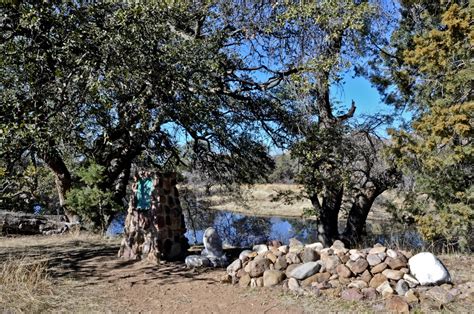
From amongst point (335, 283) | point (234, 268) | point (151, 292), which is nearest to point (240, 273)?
point (234, 268)

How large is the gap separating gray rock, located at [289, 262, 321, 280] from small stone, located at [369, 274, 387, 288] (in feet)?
2.50

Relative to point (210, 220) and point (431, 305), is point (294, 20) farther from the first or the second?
point (210, 220)

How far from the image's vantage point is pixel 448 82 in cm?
795

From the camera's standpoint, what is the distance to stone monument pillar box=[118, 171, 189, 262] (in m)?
7.72

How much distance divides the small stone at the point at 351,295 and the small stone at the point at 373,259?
516 mm

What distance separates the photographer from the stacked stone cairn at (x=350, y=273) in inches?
211

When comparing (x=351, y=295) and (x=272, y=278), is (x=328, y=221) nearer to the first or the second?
(x=272, y=278)

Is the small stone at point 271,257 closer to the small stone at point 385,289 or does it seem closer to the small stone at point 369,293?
the small stone at point 369,293

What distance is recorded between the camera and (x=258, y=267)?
21.0 feet

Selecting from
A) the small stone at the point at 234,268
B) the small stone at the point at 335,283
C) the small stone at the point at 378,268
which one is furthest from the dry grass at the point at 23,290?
the small stone at the point at 378,268

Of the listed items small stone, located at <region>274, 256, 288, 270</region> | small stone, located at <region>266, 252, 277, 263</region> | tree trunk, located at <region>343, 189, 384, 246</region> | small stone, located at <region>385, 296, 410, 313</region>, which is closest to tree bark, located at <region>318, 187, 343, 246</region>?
tree trunk, located at <region>343, 189, 384, 246</region>

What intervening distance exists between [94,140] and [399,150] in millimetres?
6648

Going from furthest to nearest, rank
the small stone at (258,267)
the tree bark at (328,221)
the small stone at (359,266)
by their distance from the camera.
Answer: the tree bark at (328,221), the small stone at (258,267), the small stone at (359,266)

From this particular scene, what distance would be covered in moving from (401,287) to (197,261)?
3369 mm
